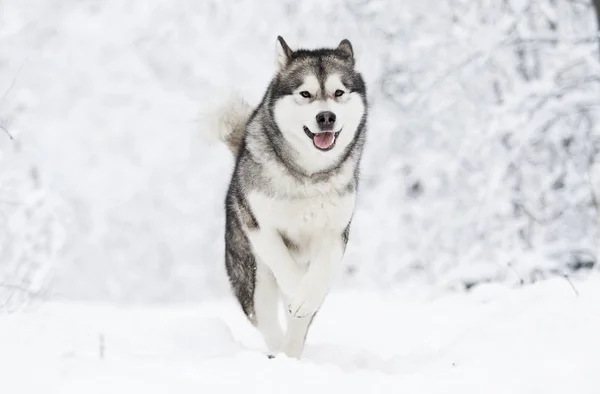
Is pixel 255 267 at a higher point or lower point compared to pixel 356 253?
higher

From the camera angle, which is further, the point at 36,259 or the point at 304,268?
the point at 36,259

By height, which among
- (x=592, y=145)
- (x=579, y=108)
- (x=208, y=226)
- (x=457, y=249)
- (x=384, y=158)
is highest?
(x=579, y=108)

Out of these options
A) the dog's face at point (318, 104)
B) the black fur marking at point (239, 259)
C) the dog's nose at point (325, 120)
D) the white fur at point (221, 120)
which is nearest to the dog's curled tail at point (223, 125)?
the white fur at point (221, 120)

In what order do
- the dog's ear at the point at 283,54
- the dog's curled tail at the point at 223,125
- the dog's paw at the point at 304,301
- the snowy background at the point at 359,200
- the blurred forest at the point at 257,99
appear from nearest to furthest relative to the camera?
the snowy background at the point at 359,200 < the dog's paw at the point at 304,301 < the dog's ear at the point at 283,54 < the dog's curled tail at the point at 223,125 < the blurred forest at the point at 257,99

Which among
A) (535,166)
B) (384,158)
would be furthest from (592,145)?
(384,158)

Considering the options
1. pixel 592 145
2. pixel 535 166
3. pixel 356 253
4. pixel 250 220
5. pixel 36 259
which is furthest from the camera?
pixel 356 253

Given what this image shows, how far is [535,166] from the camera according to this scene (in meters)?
7.62

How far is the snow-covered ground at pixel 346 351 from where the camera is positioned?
2283 mm

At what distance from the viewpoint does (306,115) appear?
3.62 metres

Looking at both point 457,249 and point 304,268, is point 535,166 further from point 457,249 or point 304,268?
point 304,268

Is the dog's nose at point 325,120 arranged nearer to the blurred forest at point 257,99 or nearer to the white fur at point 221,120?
the white fur at point 221,120

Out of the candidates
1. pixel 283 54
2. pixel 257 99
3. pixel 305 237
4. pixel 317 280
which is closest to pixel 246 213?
pixel 305 237

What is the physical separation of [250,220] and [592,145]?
4.21 m

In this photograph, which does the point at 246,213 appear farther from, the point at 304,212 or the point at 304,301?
the point at 304,301
